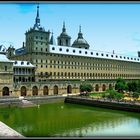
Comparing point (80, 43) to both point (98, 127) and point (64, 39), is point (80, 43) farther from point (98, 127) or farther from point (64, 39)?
point (98, 127)

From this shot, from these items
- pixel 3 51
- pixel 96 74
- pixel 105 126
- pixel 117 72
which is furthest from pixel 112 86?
pixel 105 126

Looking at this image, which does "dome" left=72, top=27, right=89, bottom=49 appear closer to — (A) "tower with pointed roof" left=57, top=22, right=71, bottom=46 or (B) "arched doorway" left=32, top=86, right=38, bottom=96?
(A) "tower with pointed roof" left=57, top=22, right=71, bottom=46

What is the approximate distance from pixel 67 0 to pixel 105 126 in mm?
20141

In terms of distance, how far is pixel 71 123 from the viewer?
29.1 m

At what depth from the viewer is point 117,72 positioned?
80.9 meters

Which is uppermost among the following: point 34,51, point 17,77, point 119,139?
point 34,51

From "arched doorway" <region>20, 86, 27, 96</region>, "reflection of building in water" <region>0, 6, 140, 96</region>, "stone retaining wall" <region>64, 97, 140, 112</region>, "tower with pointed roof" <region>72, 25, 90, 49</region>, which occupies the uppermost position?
"tower with pointed roof" <region>72, 25, 90, 49</region>

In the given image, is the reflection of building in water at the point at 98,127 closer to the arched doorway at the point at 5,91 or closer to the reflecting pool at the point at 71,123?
the reflecting pool at the point at 71,123

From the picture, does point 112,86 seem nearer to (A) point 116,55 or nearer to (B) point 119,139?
(A) point 116,55

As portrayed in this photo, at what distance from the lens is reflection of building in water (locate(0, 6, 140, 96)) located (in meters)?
55.6

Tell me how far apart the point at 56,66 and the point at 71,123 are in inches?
1379

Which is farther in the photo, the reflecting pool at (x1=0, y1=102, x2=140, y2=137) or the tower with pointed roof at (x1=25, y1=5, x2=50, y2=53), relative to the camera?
the tower with pointed roof at (x1=25, y1=5, x2=50, y2=53)

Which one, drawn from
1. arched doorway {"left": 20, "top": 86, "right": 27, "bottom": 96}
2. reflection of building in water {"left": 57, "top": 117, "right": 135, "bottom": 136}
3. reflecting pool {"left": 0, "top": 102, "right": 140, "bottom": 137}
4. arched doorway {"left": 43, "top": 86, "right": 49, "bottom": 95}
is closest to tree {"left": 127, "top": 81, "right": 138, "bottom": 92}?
arched doorway {"left": 43, "top": 86, "right": 49, "bottom": 95}

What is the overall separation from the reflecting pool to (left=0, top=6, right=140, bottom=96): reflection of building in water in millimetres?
16607
